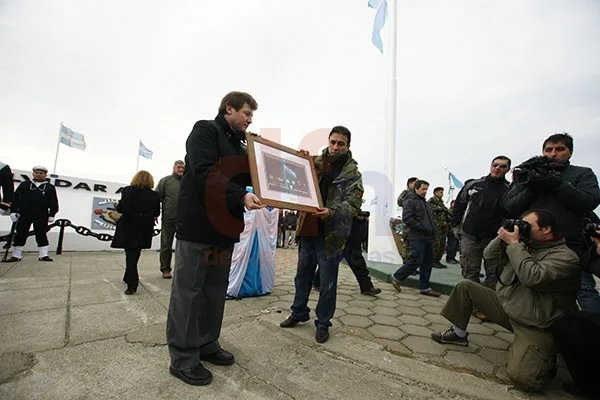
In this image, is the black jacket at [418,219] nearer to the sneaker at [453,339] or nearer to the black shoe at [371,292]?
the black shoe at [371,292]

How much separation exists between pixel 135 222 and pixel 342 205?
118 inches

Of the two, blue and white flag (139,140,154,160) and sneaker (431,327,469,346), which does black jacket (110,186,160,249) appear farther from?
blue and white flag (139,140,154,160)

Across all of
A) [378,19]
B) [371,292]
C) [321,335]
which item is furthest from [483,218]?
[378,19]

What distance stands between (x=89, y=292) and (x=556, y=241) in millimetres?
4913

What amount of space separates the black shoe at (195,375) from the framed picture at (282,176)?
113 cm

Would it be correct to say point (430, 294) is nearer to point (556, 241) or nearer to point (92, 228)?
point (556, 241)

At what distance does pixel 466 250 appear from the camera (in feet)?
12.0

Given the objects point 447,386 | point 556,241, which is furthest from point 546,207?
point 447,386

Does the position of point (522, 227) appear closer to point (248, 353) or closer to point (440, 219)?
point (248, 353)

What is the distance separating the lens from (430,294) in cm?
450

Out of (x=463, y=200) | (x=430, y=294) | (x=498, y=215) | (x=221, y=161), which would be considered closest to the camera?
(x=221, y=161)

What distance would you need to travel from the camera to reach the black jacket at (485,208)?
352cm

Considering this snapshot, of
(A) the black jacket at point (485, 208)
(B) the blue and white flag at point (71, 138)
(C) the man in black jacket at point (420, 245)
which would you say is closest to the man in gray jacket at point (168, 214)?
(C) the man in black jacket at point (420, 245)

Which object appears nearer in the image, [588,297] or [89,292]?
[588,297]
